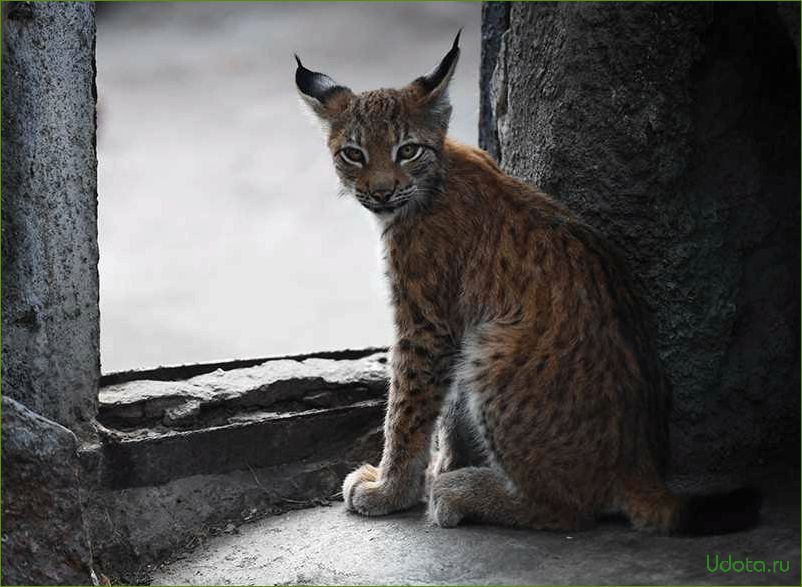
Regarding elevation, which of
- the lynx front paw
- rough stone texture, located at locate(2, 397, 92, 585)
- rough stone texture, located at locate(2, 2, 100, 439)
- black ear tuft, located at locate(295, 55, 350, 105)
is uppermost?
black ear tuft, located at locate(295, 55, 350, 105)

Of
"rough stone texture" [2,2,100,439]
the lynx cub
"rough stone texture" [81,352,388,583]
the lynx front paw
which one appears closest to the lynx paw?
the lynx cub

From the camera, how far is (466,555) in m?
3.79

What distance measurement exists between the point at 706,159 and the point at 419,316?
1268 millimetres

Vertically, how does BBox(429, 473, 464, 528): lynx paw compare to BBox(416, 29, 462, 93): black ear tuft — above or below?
below

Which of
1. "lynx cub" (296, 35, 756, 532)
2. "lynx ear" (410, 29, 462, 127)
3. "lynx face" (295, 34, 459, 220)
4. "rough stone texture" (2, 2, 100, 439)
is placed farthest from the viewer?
"lynx ear" (410, 29, 462, 127)

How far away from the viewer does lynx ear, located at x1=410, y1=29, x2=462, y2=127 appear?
4.32 m

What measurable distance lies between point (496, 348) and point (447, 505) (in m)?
0.62

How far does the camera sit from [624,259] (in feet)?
13.8

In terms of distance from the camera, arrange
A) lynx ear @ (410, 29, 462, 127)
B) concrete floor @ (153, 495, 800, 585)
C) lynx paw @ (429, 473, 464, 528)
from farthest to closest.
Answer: lynx ear @ (410, 29, 462, 127) < lynx paw @ (429, 473, 464, 528) < concrete floor @ (153, 495, 800, 585)

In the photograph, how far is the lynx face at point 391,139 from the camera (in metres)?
4.21

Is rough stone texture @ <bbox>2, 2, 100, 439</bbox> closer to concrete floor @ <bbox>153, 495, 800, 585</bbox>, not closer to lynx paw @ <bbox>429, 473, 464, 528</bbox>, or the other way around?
concrete floor @ <bbox>153, 495, 800, 585</bbox>

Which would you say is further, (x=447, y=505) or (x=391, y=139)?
(x=391, y=139)

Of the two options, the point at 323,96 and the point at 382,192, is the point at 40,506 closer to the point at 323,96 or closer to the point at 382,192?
the point at 382,192

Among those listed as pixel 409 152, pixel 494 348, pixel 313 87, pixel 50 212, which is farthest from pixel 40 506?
pixel 313 87
